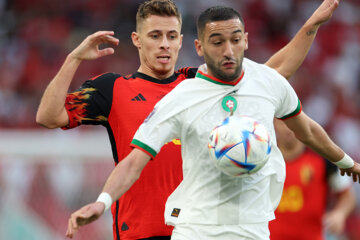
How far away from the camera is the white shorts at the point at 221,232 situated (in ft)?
13.6

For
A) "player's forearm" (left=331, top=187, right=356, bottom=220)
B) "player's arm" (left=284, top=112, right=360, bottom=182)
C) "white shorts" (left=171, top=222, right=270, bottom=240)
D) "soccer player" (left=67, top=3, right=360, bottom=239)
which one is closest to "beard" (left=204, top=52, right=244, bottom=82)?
"soccer player" (left=67, top=3, right=360, bottom=239)

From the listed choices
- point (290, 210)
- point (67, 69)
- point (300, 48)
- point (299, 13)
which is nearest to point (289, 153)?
point (290, 210)

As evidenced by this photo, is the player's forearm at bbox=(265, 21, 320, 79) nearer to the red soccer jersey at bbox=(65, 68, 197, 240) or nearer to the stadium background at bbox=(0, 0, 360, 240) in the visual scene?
the red soccer jersey at bbox=(65, 68, 197, 240)

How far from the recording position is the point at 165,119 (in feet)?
13.6

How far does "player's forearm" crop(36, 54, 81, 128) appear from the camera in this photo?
5008mm

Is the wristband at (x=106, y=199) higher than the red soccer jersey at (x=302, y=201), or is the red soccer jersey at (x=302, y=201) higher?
the wristband at (x=106, y=199)

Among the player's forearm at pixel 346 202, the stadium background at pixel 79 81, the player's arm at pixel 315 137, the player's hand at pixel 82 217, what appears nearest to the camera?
the player's hand at pixel 82 217

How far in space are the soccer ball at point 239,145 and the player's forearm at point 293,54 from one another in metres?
1.60

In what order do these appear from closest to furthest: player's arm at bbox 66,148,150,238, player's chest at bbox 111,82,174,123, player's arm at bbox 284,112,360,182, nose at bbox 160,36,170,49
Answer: player's arm at bbox 66,148,150,238 < player's arm at bbox 284,112,360,182 < player's chest at bbox 111,82,174,123 < nose at bbox 160,36,170,49

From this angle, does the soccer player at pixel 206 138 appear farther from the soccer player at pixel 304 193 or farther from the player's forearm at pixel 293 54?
the soccer player at pixel 304 193

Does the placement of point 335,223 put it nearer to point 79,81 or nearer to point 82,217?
point 82,217

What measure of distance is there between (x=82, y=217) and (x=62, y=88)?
157cm

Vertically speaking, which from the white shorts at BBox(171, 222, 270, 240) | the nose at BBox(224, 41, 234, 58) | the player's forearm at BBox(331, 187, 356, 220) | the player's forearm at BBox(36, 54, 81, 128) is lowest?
the player's forearm at BBox(331, 187, 356, 220)

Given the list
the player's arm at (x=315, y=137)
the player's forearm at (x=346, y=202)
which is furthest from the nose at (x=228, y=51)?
the player's forearm at (x=346, y=202)
